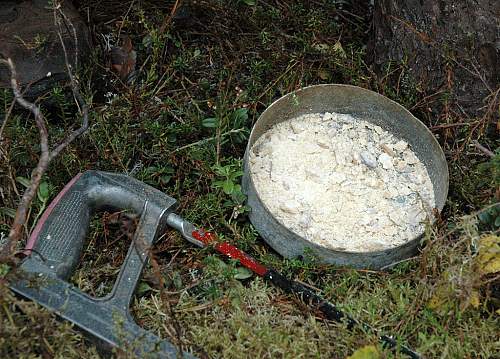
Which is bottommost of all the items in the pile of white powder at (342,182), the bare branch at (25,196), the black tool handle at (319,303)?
the black tool handle at (319,303)

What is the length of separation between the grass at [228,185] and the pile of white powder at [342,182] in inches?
3.9

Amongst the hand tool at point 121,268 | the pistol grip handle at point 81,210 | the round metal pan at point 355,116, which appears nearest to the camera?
the hand tool at point 121,268

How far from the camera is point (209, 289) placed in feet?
7.38

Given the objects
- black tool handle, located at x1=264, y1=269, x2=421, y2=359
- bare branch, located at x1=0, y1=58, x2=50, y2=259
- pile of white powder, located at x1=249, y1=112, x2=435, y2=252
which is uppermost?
bare branch, located at x1=0, y1=58, x2=50, y2=259

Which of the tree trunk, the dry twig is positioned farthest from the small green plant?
the tree trunk

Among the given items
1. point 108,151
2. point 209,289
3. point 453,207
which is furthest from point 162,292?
point 453,207

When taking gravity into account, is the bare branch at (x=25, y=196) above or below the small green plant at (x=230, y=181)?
above

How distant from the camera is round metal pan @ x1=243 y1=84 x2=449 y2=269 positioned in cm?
225

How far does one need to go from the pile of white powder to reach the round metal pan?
1.2 inches

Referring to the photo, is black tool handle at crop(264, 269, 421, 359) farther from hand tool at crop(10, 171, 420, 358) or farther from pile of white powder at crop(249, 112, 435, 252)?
pile of white powder at crop(249, 112, 435, 252)

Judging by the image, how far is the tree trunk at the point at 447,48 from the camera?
7.93 ft

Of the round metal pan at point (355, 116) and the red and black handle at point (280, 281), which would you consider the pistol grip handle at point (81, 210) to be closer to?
the red and black handle at point (280, 281)

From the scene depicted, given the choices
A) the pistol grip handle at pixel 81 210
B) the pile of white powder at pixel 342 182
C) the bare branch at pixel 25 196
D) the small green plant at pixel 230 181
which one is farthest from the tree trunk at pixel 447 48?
the bare branch at pixel 25 196

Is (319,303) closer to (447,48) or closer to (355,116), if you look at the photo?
(355,116)
